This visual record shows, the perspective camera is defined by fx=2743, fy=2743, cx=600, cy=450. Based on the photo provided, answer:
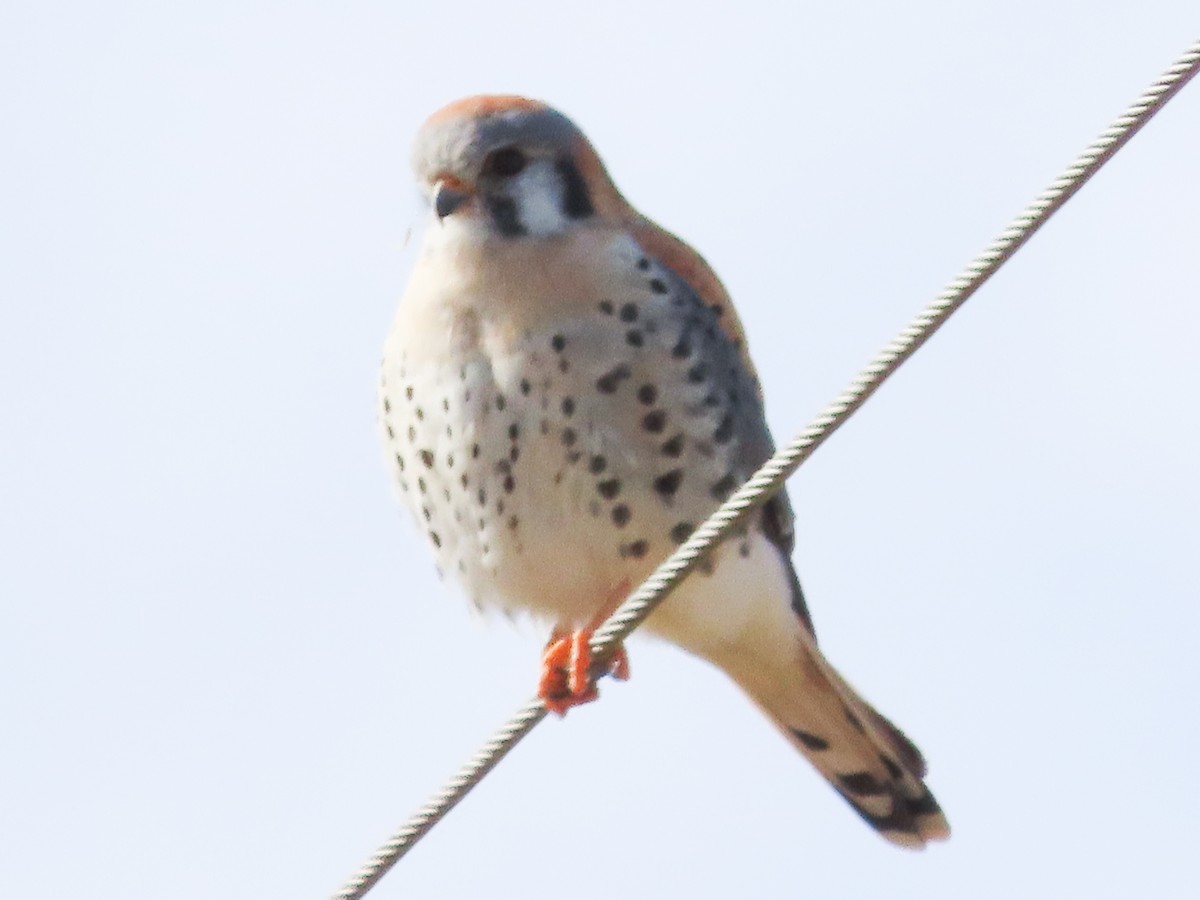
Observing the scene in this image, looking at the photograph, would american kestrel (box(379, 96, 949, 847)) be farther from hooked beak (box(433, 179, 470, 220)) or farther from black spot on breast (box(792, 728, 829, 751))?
black spot on breast (box(792, 728, 829, 751))

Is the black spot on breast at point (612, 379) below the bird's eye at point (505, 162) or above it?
below

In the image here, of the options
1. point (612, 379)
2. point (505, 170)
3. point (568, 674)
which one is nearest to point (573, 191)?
point (505, 170)

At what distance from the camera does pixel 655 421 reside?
5.54 meters

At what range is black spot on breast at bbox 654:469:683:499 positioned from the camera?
556 cm

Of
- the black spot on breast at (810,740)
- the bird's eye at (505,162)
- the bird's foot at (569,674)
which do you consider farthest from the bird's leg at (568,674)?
the bird's eye at (505,162)

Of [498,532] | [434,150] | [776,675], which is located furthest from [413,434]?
[776,675]

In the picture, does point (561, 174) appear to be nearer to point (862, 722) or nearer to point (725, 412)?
point (725, 412)

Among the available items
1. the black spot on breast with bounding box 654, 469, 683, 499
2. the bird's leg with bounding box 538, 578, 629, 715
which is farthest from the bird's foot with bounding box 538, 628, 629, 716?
the black spot on breast with bounding box 654, 469, 683, 499

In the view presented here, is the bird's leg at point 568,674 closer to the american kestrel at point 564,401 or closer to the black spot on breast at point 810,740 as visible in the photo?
the american kestrel at point 564,401

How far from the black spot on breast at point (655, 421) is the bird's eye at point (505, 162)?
65cm

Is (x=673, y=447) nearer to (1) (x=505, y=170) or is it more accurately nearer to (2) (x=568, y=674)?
(2) (x=568, y=674)

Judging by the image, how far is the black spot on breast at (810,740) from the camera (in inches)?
249

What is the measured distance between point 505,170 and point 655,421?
0.67m

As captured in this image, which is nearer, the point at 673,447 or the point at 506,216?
the point at 673,447
